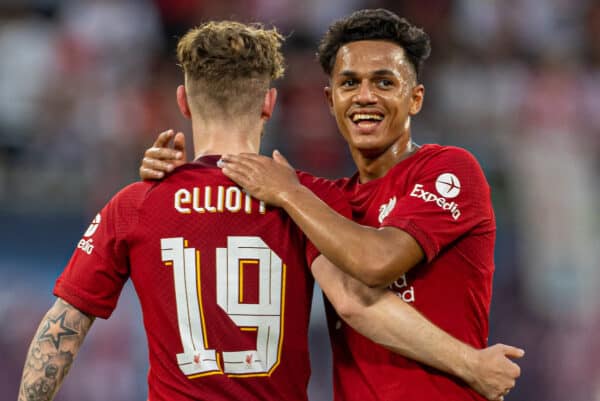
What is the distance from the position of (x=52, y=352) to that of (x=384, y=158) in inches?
67.3

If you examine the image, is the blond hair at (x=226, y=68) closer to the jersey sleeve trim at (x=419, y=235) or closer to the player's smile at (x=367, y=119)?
the player's smile at (x=367, y=119)

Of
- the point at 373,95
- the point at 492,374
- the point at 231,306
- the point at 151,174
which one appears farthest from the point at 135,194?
the point at 492,374

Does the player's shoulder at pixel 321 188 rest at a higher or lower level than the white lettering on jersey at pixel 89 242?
higher

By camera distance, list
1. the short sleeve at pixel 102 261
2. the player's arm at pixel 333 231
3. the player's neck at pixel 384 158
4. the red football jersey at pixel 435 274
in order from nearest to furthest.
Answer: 1. the player's arm at pixel 333 231
2. the short sleeve at pixel 102 261
3. the red football jersey at pixel 435 274
4. the player's neck at pixel 384 158

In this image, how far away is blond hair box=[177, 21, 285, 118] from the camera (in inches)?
157

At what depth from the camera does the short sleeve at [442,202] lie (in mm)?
4027

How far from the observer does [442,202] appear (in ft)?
13.5

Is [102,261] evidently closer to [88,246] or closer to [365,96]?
[88,246]

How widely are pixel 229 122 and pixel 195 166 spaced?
0.22 metres

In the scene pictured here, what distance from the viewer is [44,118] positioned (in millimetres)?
10031

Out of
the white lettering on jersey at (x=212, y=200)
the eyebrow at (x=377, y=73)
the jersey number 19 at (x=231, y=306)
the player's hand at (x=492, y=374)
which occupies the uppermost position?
the eyebrow at (x=377, y=73)

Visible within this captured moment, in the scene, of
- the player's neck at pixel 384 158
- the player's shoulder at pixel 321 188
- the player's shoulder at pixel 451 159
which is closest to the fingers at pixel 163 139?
the player's shoulder at pixel 321 188

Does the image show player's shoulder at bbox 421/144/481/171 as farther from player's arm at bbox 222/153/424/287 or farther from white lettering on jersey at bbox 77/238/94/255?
white lettering on jersey at bbox 77/238/94/255

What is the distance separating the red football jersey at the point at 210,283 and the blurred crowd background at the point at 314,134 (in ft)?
16.2
